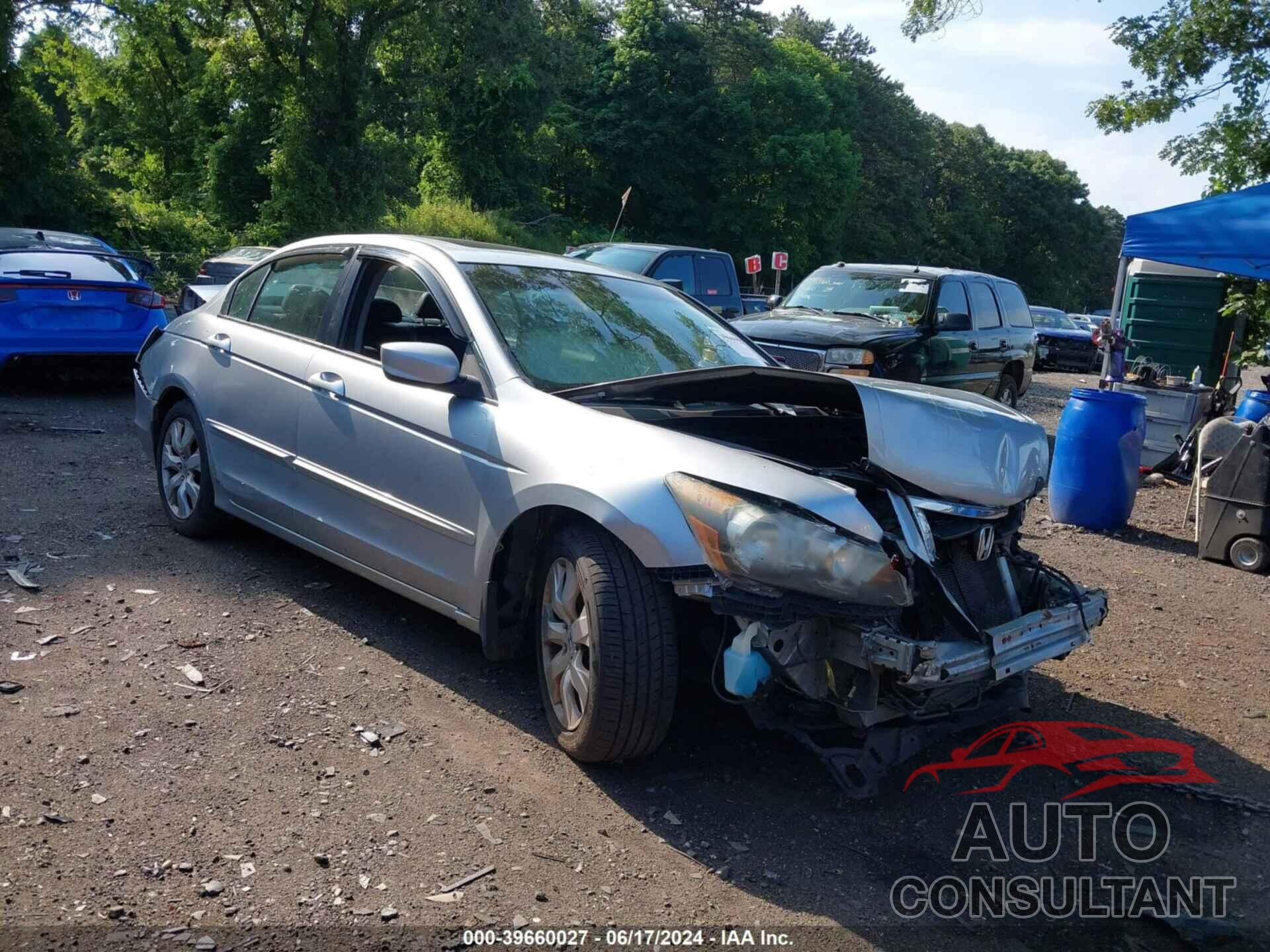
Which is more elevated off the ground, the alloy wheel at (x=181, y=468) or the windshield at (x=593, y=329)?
the windshield at (x=593, y=329)

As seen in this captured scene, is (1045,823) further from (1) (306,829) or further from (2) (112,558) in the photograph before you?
(2) (112,558)

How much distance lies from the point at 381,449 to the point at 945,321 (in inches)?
304

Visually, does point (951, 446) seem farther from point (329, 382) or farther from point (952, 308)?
point (952, 308)

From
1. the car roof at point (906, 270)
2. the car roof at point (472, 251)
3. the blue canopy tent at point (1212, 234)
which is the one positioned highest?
the blue canopy tent at point (1212, 234)

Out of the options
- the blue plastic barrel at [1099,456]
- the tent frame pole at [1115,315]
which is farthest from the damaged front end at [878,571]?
the tent frame pole at [1115,315]

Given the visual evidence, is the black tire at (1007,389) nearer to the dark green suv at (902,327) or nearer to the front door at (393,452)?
the dark green suv at (902,327)

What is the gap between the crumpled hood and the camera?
11.6 ft

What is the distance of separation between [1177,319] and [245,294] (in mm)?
13693

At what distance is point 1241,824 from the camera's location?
3.70m

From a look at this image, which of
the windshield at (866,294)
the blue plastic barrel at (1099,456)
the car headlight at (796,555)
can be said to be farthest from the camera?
the windshield at (866,294)

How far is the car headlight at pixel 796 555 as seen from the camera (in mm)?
3135

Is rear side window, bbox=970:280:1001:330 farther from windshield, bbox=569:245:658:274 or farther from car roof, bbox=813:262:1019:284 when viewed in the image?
windshield, bbox=569:245:658:274

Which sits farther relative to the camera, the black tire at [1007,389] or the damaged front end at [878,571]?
the black tire at [1007,389]

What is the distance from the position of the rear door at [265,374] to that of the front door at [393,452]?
0.14m
